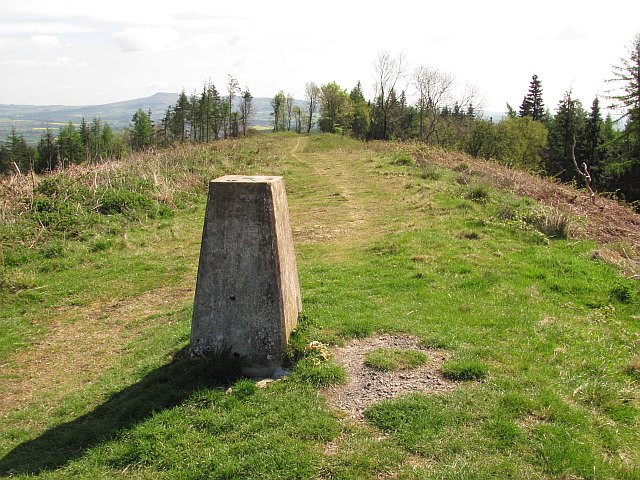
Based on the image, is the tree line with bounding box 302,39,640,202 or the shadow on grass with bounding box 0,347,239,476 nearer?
the shadow on grass with bounding box 0,347,239,476

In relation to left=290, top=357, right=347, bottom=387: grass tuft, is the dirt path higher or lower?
higher

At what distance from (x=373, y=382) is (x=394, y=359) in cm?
49

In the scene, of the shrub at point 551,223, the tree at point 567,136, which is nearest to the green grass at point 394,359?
the shrub at point 551,223

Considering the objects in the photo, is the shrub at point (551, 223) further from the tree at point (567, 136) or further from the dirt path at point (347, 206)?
the tree at point (567, 136)

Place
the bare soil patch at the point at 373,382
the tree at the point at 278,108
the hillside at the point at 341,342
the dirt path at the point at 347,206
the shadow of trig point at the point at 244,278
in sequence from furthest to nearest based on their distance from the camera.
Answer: the tree at the point at 278,108 < the dirt path at the point at 347,206 < the shadow of trig point at the point at 244,278 < the bare soil patch at the point at 373,382 < the hillside at the point at 341,342

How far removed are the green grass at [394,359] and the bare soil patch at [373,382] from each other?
6 cm

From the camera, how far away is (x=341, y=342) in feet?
18.8

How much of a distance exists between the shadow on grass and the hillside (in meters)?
0.02

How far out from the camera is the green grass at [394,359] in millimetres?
5121

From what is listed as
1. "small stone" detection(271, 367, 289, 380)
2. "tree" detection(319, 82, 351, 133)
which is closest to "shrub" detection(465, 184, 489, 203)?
"small stone" detection(271, 367, 289, 380)

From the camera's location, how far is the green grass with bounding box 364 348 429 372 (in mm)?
5121

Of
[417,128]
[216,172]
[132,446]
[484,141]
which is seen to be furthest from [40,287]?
[417,128]

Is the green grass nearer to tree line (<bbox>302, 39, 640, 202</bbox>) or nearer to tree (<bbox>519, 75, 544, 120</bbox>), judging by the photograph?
tree line (<bbox>302, 39, 640, 202</bbox>)

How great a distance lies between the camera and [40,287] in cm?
890
